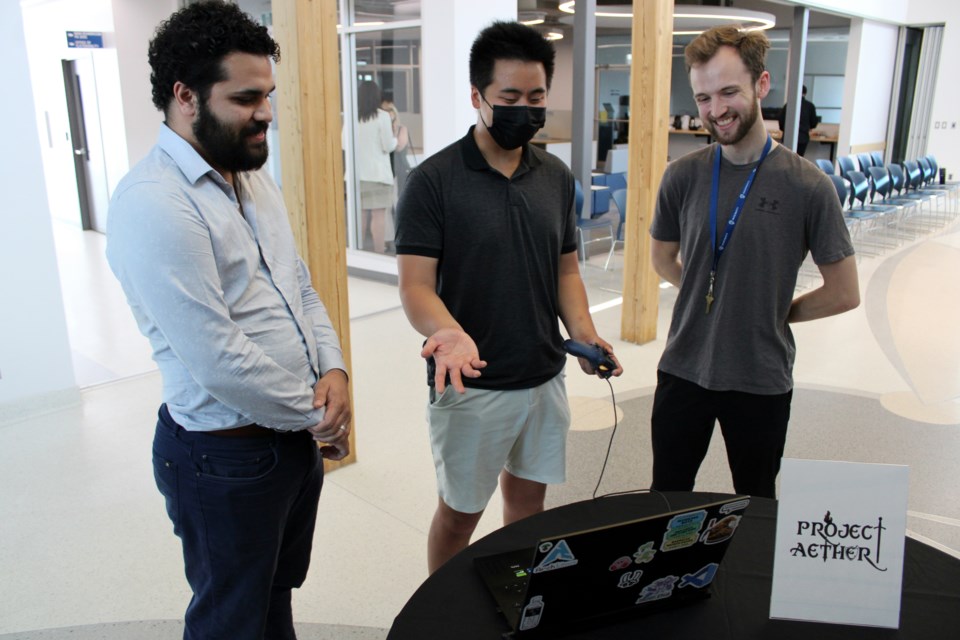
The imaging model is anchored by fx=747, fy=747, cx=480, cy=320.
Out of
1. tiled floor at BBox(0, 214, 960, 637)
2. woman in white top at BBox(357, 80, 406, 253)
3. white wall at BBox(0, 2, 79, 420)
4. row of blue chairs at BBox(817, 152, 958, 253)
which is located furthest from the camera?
row of blue chairs at BBox(817, 152, 958, 253)

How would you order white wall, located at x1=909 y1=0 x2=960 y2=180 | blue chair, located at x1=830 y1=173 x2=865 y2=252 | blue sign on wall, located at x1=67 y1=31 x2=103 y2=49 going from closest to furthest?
blue chair, located at x1=830 y1=173 x2=865 y2=252 < blue sign on wall, located at x1=67 y1=31 x2=103 y2=49 < white wall, located at x1=909 y1=0 x2=960 y2=180

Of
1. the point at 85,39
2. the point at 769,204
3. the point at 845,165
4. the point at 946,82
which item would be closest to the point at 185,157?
the point at 769,204

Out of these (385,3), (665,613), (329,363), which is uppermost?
(385,3)

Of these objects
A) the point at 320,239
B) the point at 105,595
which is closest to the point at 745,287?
the point at 320,239

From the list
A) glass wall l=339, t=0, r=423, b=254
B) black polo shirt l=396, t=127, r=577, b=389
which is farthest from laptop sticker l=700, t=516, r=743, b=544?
glass wall l=339, t=0, r=423, b=254

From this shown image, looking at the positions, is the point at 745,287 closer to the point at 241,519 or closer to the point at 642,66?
the point at 241,519

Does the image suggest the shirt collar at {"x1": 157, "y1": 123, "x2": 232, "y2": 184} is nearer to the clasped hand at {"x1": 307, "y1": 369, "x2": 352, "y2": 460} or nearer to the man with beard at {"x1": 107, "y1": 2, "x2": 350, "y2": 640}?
the man with beard at {"x1": 107, "y1": 2, "x2": 350, "y2": 640}

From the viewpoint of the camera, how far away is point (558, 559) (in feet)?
3.91

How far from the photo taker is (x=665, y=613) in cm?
135

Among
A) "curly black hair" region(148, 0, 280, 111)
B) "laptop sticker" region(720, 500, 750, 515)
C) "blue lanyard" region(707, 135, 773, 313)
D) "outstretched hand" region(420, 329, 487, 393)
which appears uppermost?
"curly black hair" region(148, 0, 280, 111)

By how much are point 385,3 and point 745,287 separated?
614 cm

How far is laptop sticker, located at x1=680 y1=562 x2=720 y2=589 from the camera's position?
1353 millimetres

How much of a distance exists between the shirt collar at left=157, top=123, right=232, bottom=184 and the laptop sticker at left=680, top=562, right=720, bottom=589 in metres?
1.23

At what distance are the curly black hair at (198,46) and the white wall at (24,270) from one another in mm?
3065
